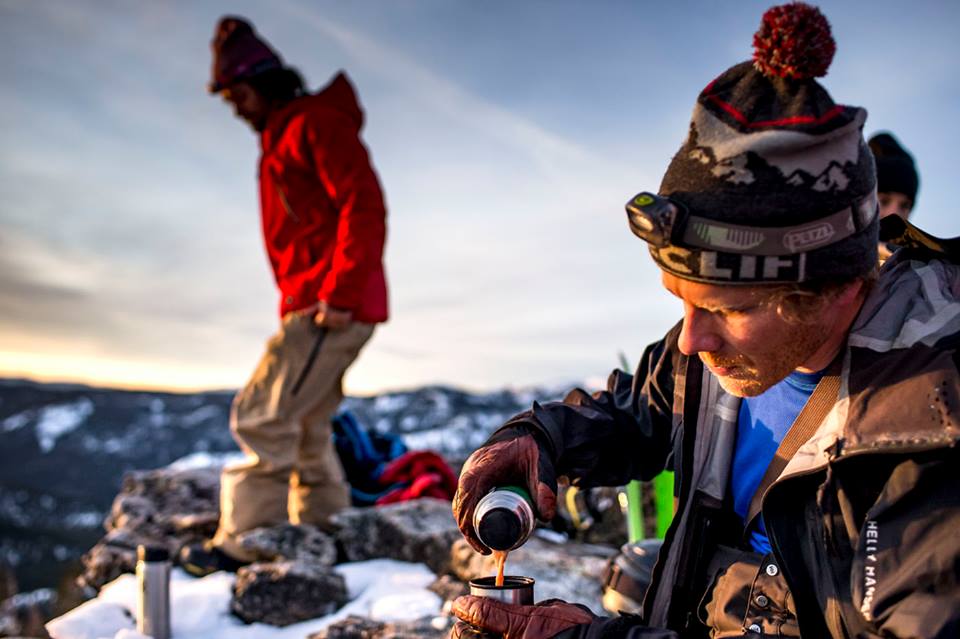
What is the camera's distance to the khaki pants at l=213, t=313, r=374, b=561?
5312 millimetres

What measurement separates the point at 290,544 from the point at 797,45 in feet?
14.9

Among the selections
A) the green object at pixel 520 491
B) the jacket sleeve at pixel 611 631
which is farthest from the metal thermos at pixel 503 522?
the jacket sleeve at pixel 611 631

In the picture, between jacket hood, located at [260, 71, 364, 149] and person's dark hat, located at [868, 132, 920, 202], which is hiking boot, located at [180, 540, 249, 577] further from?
person's dark hat, located at [868, 132, 920, 202]

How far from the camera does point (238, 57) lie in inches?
209

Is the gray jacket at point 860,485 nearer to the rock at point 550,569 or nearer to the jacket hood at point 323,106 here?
the rock at point 550,569

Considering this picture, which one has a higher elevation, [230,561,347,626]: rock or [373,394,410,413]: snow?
[373,394,410,413]: snow

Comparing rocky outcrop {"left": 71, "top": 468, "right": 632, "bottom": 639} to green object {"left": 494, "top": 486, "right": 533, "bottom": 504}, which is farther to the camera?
rocky outcrop {"left": 71, "top": 468, "right": 632, "bottom": 639}

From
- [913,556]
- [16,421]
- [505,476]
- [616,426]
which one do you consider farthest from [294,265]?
[16,421]

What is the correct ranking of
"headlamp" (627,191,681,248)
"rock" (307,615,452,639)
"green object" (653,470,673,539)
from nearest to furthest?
"headlamp" (627,191,681,248), "rock" (307,615,452,639), "green object" (653,470,673,539)

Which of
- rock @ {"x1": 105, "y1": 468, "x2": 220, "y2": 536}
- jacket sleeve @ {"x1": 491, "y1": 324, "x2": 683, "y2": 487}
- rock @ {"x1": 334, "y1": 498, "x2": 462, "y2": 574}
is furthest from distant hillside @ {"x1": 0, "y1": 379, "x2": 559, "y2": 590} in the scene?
jacket sleeve @ {"x1": 491, "y1": 324, "x2": 683, "y2": 487}

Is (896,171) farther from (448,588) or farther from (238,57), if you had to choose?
(238,57)

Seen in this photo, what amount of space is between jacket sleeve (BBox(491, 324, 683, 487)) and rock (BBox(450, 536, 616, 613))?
183 cm

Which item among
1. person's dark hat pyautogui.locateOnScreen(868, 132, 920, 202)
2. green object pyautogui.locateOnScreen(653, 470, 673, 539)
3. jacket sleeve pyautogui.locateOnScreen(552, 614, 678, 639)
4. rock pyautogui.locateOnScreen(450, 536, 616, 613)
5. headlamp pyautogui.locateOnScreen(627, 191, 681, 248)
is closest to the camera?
jacket sleeve pyautogui.locateOnScreen(552, 614, 678, 639)

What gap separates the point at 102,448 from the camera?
45406 mm
